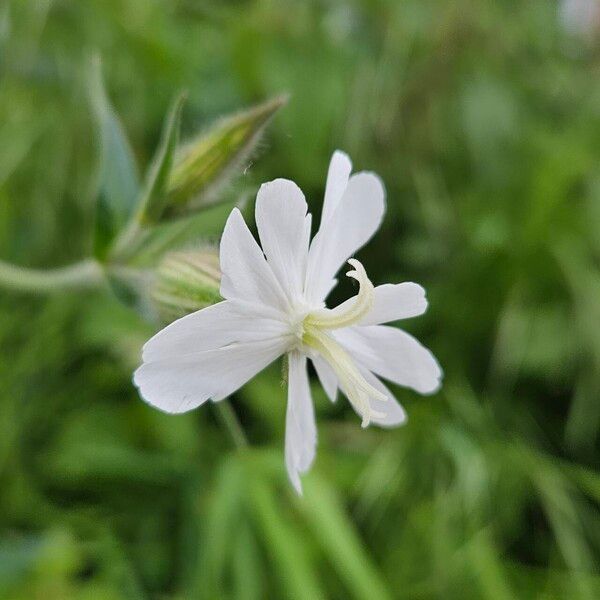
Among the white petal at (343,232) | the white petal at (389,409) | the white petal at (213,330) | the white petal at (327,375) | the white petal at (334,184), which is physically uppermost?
the white petal at (334,184)

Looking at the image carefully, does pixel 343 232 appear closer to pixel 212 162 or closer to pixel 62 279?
pixel 212 162

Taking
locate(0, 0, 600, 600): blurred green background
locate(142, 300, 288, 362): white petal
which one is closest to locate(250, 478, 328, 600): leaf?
locate(0, 0, 600, 600): blurred green background

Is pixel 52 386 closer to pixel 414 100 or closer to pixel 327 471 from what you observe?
pixel 327 471

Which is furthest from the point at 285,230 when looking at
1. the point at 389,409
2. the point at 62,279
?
the point at 62,279

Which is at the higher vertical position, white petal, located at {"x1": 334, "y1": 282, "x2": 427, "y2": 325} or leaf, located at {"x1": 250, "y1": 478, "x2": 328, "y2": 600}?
white petal, located at {"x1": 334, "y1": 282, "x2": 427, "y2": 325}

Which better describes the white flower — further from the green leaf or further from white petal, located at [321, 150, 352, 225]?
the green leaf

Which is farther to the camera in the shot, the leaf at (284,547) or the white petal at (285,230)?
the leaf at (284,547)

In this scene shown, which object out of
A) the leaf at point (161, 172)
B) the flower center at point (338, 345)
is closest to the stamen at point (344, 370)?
the flower center at point (338, 345)

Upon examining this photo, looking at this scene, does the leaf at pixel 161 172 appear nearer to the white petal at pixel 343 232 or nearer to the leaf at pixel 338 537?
the white petal at pixel 343 232
